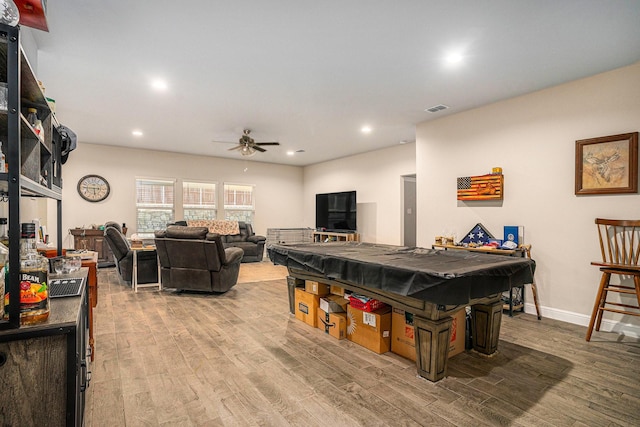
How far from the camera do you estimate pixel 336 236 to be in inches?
325

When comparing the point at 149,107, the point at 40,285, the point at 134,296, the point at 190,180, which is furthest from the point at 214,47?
the point at 190,180

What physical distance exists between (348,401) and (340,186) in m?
6.92

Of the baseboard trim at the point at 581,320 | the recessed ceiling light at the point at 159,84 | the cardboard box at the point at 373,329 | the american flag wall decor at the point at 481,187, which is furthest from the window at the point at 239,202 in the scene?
the baseboard trim at the point at 581,320

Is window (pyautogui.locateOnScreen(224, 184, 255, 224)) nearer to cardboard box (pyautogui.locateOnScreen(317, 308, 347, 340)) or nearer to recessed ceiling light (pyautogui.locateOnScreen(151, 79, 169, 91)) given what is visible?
recessed ceiling light (pyautogui.locateOnScreen(151, 79, 169, 91))

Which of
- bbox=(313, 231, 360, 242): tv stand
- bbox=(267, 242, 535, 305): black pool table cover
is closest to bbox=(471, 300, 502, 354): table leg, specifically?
bbox=(267, 242, 535, 305): black pool table cover

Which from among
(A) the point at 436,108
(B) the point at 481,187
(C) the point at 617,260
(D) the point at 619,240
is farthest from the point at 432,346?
(A) the point at 436,108

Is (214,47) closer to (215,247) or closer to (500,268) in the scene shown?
(215,247)

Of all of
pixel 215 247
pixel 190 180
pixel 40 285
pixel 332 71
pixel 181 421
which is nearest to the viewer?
pixel 40 285

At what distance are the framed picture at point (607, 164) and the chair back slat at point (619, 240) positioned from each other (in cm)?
37

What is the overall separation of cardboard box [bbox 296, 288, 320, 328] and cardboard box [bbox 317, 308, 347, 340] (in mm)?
139

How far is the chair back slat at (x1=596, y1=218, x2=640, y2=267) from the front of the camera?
318 cm

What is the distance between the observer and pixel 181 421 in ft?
6.35

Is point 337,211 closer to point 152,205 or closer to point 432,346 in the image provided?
point 152,205

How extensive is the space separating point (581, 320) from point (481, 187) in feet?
6.21
